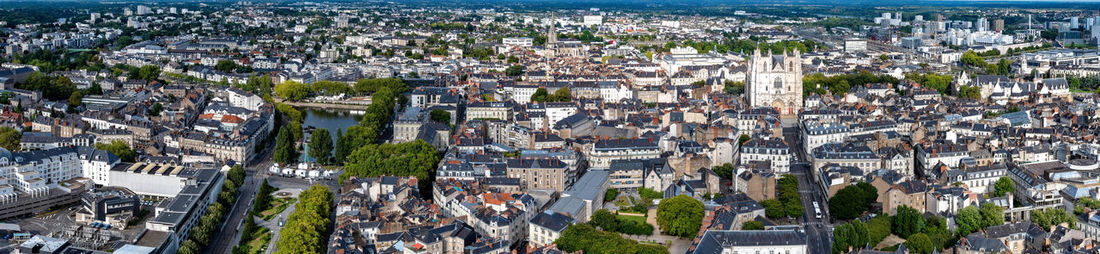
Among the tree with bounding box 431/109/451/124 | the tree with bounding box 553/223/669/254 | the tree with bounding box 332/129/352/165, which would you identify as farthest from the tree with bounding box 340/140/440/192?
the tree with bounding box 431/109/451/124

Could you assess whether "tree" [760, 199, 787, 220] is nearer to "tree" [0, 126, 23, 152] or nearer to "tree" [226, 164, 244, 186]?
"tree" [226, 164, 244, 186]

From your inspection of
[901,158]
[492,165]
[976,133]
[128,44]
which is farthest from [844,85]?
[128,44]

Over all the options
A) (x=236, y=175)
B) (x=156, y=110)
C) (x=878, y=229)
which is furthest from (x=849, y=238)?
(x=156, y=110)

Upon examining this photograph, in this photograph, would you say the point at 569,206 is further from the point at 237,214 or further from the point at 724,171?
the point at 237,214

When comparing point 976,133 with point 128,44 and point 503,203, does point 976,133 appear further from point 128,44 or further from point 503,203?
point 128,44

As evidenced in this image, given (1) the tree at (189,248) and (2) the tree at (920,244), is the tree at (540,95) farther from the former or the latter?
(2) the tree at (920,244)

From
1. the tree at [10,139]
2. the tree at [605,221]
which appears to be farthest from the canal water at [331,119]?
the tree at [605,221]
